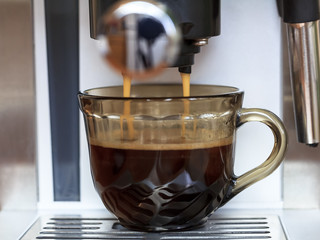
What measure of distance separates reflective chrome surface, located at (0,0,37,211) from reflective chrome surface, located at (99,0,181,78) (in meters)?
0.30

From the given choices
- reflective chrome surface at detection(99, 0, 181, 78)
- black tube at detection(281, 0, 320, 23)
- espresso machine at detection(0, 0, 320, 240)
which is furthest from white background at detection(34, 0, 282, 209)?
reflective chrome surface at detection(99, 0, 181, 78)

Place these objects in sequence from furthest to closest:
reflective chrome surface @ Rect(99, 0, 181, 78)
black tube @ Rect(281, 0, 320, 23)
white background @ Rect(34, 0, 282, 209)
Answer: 1. white background @ Rect(34, 0, 282, 209)
2. black tube @ Rect(281, 0, 320, 23)
3. reflective chrome surface @ Rect(99, 0, 181, 78)

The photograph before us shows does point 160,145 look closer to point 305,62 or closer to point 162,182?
point 162,182

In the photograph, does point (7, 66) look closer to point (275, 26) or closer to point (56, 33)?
point (56, 33)

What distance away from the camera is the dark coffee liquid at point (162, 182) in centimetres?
44

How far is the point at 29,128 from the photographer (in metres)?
0.56

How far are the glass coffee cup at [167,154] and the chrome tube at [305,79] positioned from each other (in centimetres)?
3

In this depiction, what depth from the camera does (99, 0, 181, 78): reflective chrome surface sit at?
261 mm

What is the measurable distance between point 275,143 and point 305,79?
63 millimetres

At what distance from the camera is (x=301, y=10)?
43cm

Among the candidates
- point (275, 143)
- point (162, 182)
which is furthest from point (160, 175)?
point (275, 143)

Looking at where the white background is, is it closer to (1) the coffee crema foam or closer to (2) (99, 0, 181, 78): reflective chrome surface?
(1) the coffee crema foam

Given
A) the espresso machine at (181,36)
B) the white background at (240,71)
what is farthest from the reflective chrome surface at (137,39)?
the white background at (240,71)

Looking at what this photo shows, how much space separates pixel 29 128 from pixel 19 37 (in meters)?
0.09
